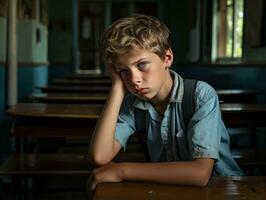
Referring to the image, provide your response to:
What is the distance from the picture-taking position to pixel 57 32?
958cm

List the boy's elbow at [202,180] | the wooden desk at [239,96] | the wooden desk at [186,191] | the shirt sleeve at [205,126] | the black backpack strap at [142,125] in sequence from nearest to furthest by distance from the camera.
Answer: the wooden desk at [186,191] < the boy's elbow at [202,180] < the shirt sleeve at [205,126] < the black backpack strap at [142,125] < the wooden desk at [239,96]

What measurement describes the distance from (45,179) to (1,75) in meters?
0.98

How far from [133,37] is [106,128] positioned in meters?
0.30

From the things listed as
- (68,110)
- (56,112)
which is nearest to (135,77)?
(56,112)

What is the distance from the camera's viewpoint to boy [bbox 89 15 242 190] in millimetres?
1284

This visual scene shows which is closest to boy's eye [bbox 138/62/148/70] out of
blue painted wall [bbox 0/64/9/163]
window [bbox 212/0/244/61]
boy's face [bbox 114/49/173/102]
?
boy's face [bbox 114/49/173/102]

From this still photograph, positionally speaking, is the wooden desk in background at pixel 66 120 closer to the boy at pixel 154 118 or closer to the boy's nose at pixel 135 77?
the boy at pixel 154 118

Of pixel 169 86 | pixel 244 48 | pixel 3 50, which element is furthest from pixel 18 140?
pixel 244 48

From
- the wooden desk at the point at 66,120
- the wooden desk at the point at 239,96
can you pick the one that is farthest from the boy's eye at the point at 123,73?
the wooden desk at the point at 239,96

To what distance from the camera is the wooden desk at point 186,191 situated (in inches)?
44.0

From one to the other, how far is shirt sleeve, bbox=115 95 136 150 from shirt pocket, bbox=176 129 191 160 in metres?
0.18

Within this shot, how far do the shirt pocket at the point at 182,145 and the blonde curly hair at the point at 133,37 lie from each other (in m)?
0.24

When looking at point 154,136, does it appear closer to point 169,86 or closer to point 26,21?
point 169,86

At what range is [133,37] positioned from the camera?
134 centimetres
